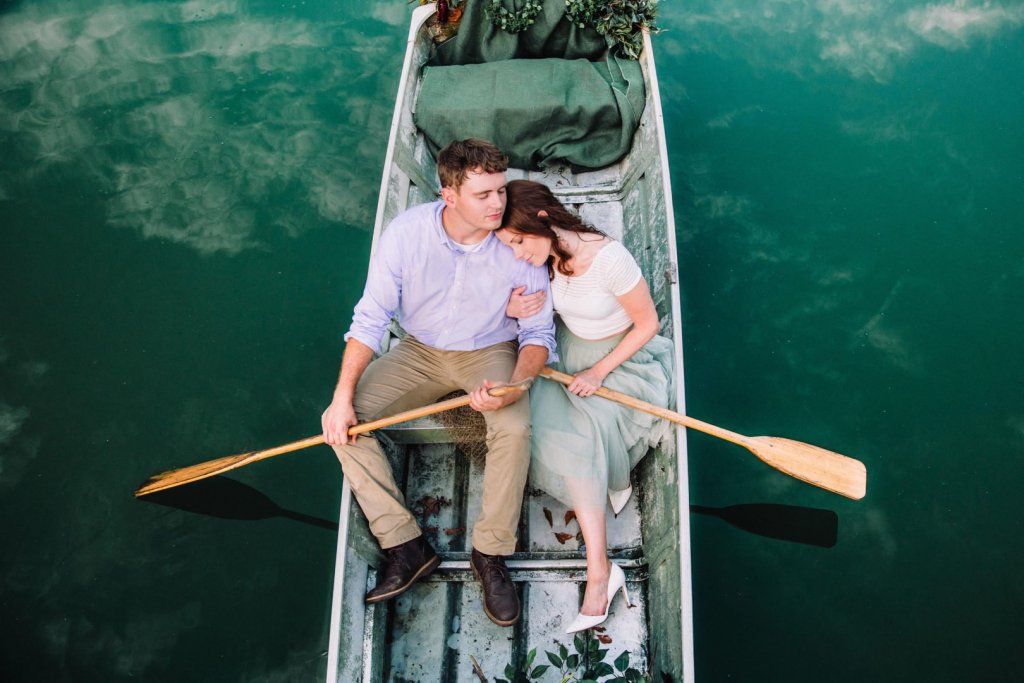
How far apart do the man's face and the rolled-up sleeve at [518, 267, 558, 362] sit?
345 mm

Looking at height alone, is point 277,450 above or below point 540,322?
below

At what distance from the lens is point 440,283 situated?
10.0ft

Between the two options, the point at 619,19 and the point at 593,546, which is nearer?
the point at 593,546

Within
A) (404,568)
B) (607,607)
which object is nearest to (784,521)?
(607,607)

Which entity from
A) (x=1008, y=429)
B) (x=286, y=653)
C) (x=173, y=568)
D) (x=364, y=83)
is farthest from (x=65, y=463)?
(x=1008, y=429)

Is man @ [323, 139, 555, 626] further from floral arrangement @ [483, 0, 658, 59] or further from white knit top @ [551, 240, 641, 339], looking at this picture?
floral arrangement @ [483, 0, 658, 59]

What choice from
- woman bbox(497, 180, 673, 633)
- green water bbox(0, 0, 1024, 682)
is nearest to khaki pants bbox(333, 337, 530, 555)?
woman bbox(497, 180, 673, 633)

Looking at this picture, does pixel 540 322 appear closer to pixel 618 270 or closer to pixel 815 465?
pixel 618 270

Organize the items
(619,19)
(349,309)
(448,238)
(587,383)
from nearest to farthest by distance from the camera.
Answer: (448,238) < (587,383) < (619,19) < (349,309)

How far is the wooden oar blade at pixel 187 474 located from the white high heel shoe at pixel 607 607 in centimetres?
168

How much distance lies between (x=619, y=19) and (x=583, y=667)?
151 inches

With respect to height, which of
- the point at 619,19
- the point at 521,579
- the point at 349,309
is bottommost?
the point at 521,579

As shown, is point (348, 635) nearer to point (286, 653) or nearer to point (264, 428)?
point (286, 653)

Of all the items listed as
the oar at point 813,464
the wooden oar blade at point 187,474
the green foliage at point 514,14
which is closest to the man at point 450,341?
the oar at point 813,464
